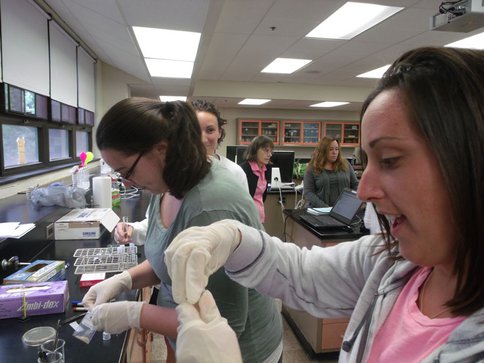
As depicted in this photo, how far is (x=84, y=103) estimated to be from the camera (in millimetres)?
4660

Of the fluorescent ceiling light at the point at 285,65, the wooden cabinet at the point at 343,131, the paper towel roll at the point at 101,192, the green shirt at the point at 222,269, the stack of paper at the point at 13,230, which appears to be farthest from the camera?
the wooden cabinet at the point at 343,131

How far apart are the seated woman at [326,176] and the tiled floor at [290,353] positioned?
1215 mm

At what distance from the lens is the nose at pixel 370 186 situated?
0.55 metres

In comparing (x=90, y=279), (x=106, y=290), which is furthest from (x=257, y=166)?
(x=106, y=290)

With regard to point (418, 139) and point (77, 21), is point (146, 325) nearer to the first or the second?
point (418, 139)

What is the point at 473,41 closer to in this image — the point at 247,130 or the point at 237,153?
the point at 237,153

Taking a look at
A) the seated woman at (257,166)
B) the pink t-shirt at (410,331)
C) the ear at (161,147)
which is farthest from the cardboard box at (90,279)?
the seated woman at (257,166)

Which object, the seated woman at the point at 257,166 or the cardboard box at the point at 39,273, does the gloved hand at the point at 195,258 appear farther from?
the seated woman at the point at 257,166

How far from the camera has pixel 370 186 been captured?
1.84 ft

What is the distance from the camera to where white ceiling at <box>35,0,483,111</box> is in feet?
9.16

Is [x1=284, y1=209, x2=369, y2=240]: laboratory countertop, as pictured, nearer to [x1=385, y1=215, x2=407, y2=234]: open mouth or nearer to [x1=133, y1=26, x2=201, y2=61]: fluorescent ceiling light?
[x1=385, y1=215, x2=407, y2=234]: open mouth

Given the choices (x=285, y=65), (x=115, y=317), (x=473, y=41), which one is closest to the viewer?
(x=115, y=317)

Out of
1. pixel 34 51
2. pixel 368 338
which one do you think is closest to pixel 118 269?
pixel 368 338

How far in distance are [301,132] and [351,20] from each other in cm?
545
